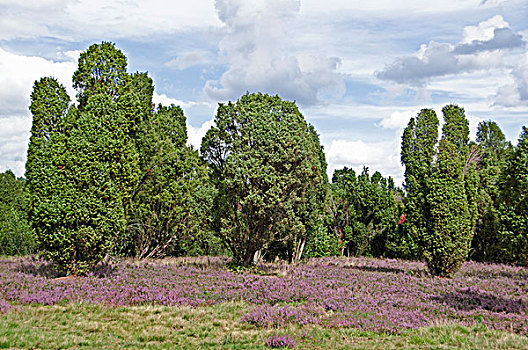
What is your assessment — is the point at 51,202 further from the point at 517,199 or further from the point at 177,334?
the point at 517,199

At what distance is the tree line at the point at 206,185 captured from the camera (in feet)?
52.9

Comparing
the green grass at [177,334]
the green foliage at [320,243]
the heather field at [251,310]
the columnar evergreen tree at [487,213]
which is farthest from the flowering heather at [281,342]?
the columnar evergreen tree at [487,213]

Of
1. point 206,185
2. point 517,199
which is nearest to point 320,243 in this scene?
point 206,185

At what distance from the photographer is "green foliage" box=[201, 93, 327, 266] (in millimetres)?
19969

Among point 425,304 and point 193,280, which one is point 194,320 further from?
point 425,304

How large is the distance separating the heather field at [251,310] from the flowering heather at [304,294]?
35 millimetres

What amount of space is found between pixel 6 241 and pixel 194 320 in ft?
81.8

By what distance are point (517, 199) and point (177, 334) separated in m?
17.2

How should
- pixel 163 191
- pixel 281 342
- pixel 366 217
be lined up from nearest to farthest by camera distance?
pixel 281 342, pixel 163 191, pixel 366 217

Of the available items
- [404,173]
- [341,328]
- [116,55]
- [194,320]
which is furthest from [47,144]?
[404,173]

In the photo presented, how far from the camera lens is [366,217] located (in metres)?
34.0

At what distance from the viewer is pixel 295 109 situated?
22.4m

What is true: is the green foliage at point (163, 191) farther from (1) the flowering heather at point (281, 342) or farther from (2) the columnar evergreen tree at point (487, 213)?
(2) the columnar evergreen tree at point (487, 213)

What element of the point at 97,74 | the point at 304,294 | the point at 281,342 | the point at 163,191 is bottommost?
the point at 281,342
